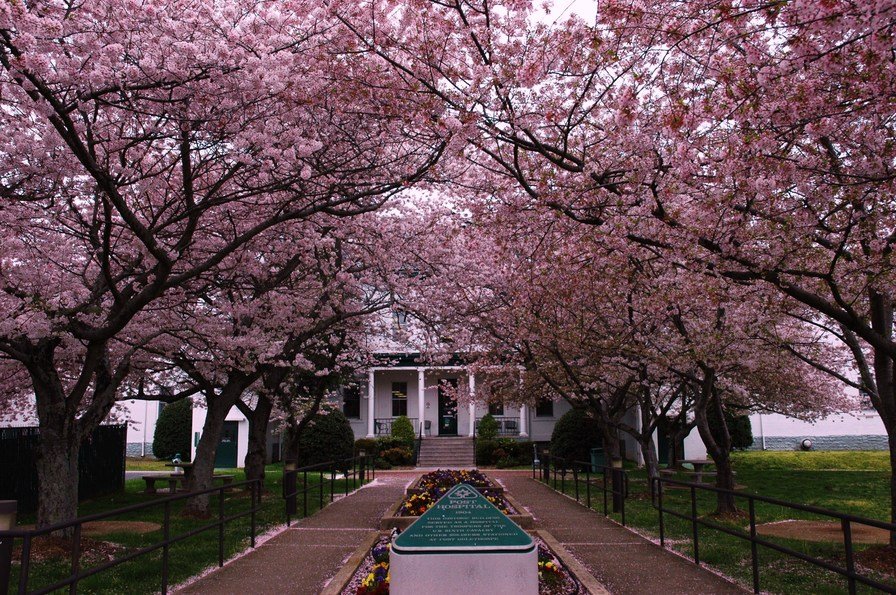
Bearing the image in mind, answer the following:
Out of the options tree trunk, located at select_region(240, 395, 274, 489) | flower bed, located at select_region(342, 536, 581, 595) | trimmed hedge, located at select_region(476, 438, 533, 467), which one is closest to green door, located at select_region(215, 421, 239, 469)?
trimmed hedge, located at select_region(476, 438, 533, 467)

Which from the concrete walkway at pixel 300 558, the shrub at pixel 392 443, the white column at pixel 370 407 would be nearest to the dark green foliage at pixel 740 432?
the shrub at pixel 392 443

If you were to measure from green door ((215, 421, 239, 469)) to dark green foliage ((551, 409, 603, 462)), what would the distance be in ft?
49.3

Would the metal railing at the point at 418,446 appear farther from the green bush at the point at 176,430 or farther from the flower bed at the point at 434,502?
the flower bed at the point at 434,502

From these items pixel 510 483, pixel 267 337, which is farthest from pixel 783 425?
pixel 267 337

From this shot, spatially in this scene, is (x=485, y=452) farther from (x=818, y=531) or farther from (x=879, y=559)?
(x=879, y=559)

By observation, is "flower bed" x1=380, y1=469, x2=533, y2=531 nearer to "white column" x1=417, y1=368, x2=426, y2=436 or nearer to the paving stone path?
the paving stone path

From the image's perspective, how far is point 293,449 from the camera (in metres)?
16.2

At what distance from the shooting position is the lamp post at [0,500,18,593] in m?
5.12

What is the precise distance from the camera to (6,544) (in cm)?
530

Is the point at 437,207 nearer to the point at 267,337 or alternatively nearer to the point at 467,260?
the point at 467,260

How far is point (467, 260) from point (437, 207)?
1496 mm

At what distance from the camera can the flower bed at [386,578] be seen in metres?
7.12

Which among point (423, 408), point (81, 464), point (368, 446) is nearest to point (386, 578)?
point (81, 464)

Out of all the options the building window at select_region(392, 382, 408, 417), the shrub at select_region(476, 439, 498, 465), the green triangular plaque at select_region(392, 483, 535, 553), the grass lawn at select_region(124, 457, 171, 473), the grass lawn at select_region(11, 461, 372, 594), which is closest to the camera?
the green triangular plaque at select_region(392, 483, 535, 553)
